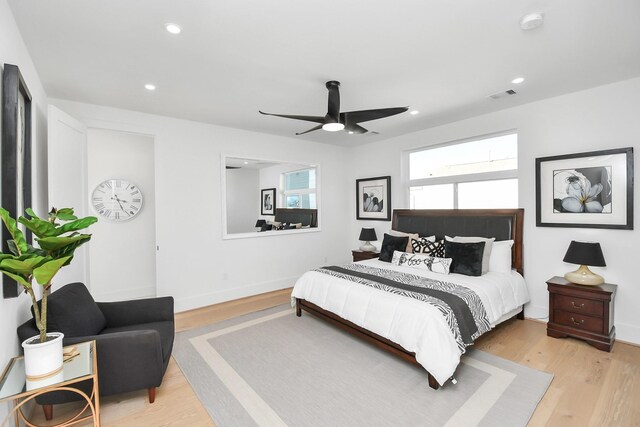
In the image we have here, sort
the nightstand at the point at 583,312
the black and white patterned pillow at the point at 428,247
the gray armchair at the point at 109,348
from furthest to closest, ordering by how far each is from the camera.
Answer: the black and white patterned pillow at the point at 428,247 < the nightstand at the point at 583,312 < the gray armchair at the point at 109,348

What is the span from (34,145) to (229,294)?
297 centimetres

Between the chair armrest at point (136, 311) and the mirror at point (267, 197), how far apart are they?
73.5 inches

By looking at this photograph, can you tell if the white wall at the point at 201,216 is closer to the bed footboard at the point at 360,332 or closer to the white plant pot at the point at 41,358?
Result: the bed footboard at the point at 360,332

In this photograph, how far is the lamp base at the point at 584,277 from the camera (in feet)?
10.1

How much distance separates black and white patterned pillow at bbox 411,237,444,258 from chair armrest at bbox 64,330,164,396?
10.9 ft

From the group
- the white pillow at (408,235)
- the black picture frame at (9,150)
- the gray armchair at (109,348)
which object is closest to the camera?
the black picture frame at (9,150)

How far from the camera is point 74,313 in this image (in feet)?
7.22

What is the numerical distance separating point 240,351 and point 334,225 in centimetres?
344

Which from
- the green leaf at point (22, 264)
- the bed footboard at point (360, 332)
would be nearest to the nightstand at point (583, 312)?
the bed footboard at point (360, 332)

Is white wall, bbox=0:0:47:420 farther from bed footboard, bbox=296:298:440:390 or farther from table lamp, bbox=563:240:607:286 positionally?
table lamp, bbox=563:240:607:286

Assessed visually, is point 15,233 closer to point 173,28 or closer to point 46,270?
point 46,270

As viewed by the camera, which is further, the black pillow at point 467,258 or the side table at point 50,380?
the black pillow at point 467,258

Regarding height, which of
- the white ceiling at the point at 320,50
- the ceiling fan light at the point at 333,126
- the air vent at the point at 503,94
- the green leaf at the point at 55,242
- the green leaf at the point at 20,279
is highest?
the air vent at the point at 503,94

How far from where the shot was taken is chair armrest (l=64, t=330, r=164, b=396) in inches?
80.0
